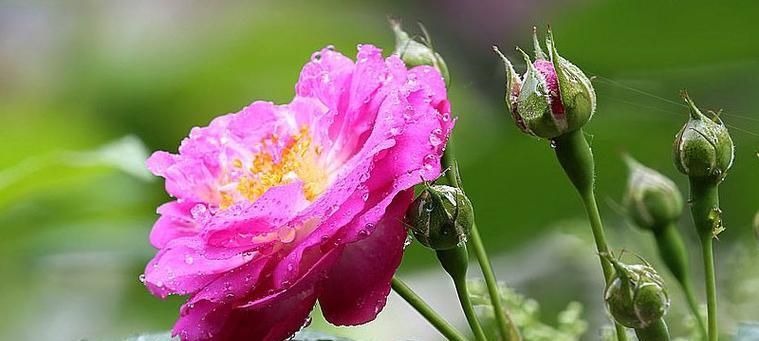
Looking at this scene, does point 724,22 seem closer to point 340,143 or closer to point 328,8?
point 340,143

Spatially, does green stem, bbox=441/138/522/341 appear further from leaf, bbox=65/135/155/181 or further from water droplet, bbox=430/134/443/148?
leaf, bbox=65/135/155/181

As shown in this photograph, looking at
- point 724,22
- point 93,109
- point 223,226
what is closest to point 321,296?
point 223,226

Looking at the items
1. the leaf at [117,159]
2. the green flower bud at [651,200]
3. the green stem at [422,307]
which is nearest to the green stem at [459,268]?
the green stem at [422,307]

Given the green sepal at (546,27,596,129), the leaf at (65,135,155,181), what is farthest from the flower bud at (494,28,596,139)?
the leaf at (65,135,155,181)

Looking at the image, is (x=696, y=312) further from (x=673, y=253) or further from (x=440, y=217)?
(x=440, y=217)

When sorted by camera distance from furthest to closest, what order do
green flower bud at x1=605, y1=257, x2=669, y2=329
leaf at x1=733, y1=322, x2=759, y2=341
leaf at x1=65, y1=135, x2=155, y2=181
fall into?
leaf at x1=65, y1=135, x2=155, y2=181, leaf at x1=733, y1=322, x2=759, y2=341, green flower bud at x1=605, y1=257, x2=669, y2=329

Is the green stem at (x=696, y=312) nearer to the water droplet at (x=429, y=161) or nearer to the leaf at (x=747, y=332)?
the leaf at (x=747, y=332)
